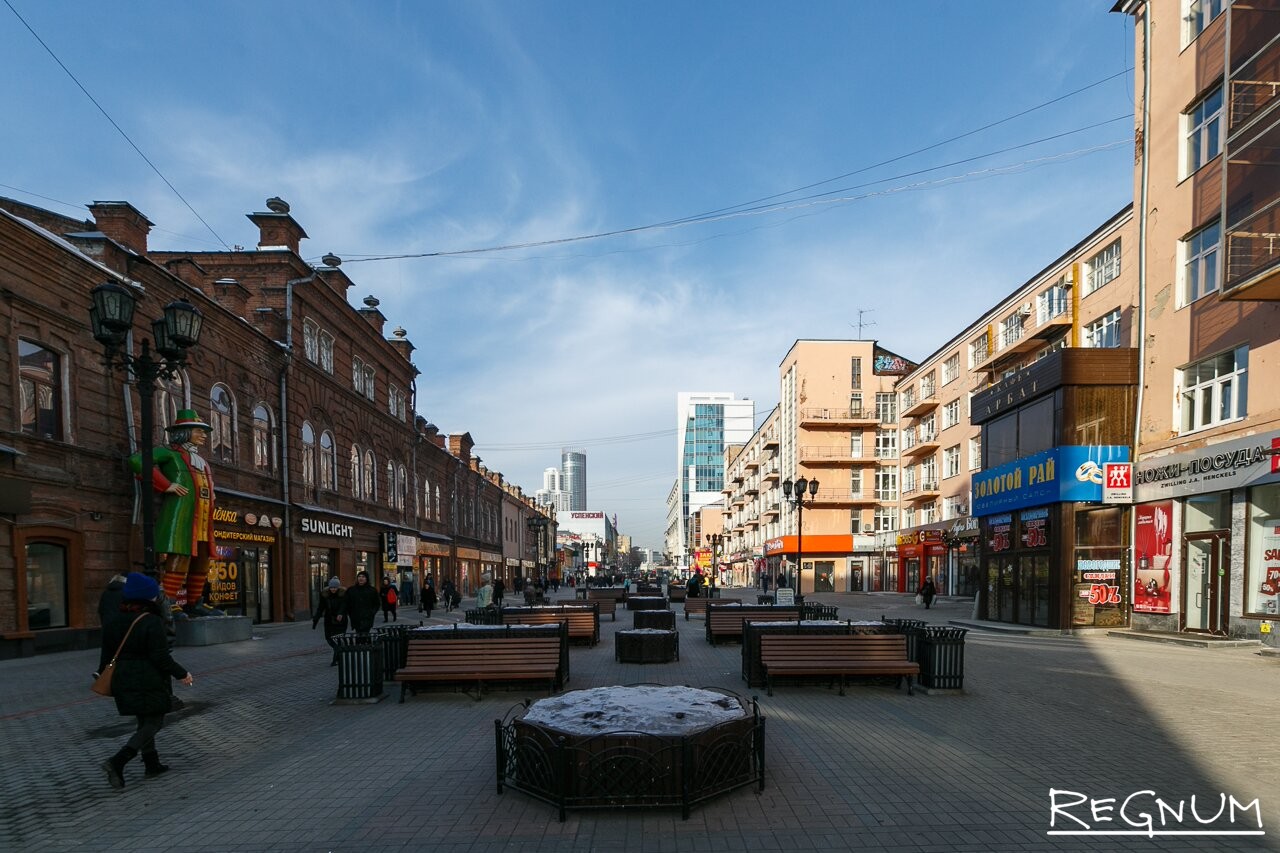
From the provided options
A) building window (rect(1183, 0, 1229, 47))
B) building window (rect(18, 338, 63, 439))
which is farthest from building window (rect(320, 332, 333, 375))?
building window (rect(1183, 0, 1229, 47))

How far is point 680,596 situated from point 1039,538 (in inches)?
675

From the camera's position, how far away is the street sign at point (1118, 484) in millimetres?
18844

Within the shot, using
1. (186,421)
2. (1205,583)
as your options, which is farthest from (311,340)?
(1205,583)

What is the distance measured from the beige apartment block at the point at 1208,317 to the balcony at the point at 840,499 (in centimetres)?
3669

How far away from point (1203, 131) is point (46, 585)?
28.6 metres

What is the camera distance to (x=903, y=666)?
962 centimetres

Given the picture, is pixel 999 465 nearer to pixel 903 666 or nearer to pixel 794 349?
pixel 903 666

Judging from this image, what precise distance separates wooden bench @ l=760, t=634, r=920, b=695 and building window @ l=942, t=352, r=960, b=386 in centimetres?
3509

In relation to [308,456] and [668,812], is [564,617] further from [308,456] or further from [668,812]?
[308,456]

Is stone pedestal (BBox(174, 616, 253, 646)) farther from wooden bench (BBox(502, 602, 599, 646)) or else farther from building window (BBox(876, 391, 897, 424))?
building window (BBox(876, 391, 897, 424))

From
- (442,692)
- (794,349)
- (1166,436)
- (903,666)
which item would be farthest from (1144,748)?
(794,349)

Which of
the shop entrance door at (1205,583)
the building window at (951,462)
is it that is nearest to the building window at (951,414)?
the building window at (951,462)

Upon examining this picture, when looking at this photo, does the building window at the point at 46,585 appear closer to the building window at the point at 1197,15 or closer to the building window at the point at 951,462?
the building window at the point at 1197,15

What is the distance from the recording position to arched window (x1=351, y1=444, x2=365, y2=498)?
101ft
